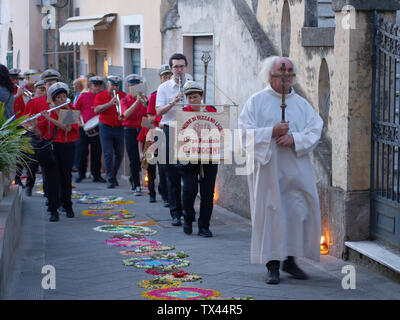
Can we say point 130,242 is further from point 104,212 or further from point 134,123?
point 134,123

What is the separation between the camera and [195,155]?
9312 millimetres

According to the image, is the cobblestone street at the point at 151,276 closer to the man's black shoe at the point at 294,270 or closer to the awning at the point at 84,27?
the man's black shoe at the point at 294,270

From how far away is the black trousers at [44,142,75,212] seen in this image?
34.7 feet

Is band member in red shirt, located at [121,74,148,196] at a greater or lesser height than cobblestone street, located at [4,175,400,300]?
greater

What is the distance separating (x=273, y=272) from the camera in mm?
7117

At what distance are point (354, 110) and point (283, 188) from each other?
1.25m

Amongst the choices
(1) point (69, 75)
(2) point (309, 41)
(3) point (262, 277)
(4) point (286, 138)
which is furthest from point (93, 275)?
(1) point (69, 75)

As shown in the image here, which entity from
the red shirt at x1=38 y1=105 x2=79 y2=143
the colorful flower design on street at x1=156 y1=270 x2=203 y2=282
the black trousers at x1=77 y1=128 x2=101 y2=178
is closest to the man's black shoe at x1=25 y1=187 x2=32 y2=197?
the black trousers at x1=77 y1=128 x2=101 y2=178

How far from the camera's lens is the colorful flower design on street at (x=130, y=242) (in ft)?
29.1

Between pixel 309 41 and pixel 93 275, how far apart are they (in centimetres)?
356

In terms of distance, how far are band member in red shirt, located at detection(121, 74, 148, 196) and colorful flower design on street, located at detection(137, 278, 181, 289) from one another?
6.10 m

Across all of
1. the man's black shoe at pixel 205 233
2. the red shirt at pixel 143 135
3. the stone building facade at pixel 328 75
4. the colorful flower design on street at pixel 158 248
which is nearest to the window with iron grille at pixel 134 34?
the red shirt at pixel 143 135

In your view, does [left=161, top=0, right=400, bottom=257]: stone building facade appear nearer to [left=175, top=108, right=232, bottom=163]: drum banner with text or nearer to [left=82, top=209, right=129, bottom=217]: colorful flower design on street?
[left=175, top=108, right=232, bottom=163]: drum banner with text

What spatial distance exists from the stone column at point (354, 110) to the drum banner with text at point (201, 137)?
1662mm
